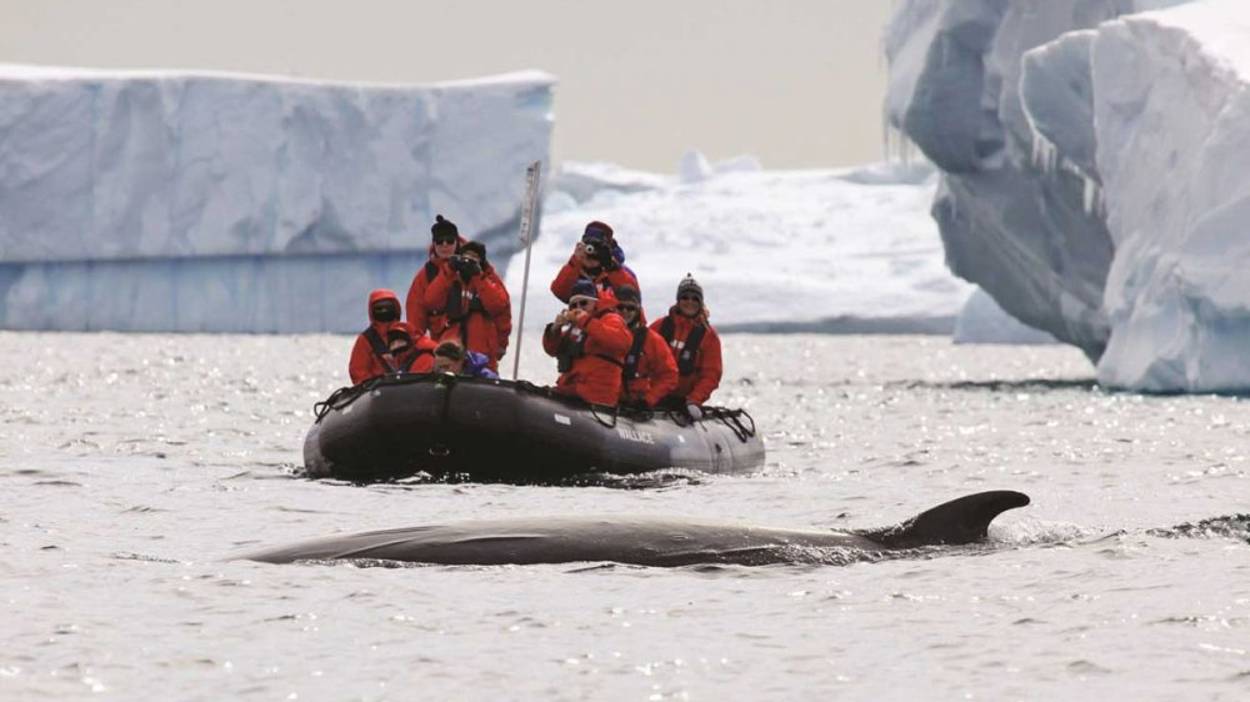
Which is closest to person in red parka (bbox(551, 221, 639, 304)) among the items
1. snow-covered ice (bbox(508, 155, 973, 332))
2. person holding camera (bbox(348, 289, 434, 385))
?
person holding camera (bbox(348, 289, 434, 385))

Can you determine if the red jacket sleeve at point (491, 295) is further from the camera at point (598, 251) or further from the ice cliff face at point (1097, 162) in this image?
the ice cliff face at point (1097, 162)

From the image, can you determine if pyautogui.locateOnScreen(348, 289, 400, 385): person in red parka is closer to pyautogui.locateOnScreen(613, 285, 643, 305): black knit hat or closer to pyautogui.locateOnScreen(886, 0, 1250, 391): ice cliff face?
pyautogui.locateOnScreen(613, 285, 643, 305): black knit hat

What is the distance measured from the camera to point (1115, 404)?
85.3 feet

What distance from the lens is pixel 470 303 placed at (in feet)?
49.3

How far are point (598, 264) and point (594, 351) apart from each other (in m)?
0.96

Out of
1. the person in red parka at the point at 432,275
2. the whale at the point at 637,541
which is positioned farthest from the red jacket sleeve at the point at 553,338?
the whale at the point at 637,541

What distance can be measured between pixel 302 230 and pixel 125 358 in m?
9.40

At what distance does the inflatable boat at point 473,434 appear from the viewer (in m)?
13.3

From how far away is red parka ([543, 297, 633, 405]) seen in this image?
14.0 metres

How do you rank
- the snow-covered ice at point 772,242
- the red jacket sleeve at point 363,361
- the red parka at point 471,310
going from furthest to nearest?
the snow-covered ice at point 772,242, the red parka at point 471,310, the red jacket sleeve at point 363,361

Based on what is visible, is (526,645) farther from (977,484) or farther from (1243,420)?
(1243,420)

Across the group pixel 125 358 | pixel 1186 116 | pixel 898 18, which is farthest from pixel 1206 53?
pixel 125 358

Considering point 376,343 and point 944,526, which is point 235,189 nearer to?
point 376,343

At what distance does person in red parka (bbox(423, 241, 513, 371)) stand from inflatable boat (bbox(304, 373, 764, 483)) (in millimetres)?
1222
